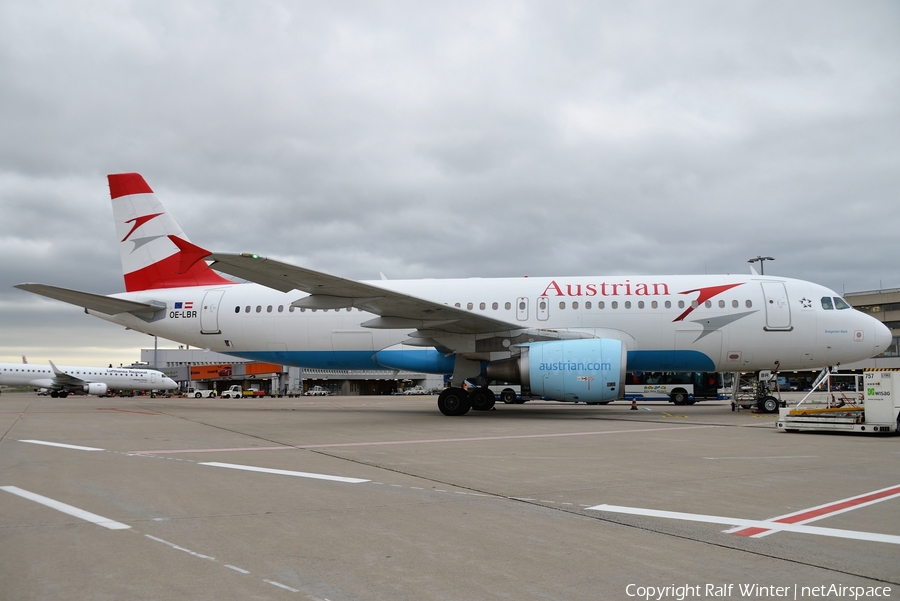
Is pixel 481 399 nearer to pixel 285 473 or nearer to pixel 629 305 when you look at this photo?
pixel 629 305

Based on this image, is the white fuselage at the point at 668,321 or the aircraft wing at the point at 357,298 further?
the white fuselage at the point at 668,321

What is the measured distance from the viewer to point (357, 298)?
15102 millimetres

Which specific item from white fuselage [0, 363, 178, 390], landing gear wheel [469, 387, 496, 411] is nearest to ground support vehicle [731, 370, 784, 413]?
landing gear wheel [469, 387, 496, 411]

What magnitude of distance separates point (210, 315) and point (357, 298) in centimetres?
764

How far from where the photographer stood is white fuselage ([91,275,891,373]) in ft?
58.0

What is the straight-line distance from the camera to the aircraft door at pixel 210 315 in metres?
20.4

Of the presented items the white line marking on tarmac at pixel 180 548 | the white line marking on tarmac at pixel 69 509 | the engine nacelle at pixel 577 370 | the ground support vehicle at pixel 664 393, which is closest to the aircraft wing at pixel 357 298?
the engine nacelle at pixel 577 370

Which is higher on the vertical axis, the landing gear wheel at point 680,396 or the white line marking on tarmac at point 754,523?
the white line marking on tarmac at point 754,523

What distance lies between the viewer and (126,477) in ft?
23.7

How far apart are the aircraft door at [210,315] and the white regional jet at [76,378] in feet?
122

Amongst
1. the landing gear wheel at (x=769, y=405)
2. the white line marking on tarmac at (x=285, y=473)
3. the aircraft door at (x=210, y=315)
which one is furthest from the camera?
the aircraft door at (x=210, y=315)

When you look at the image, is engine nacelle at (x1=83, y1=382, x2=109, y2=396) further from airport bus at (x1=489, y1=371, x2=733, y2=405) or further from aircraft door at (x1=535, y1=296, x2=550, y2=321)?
aircraft door at (x1=535, y1=296, x2=550, y2=321)

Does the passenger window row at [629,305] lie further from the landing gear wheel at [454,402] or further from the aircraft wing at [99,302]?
the aircraft wing at [99,302]

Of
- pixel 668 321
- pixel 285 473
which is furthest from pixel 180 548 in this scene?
pixel 668 321
